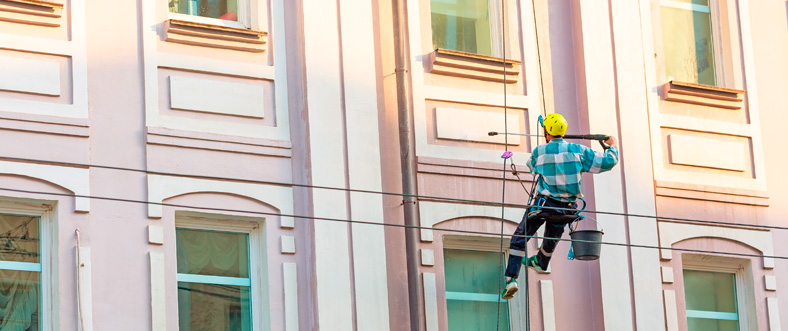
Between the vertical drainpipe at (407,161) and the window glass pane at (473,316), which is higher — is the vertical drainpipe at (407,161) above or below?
above

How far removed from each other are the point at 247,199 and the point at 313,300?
111 cm

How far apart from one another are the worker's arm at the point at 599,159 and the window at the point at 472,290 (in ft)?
5.12

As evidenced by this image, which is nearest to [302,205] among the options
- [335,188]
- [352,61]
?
[335,188]

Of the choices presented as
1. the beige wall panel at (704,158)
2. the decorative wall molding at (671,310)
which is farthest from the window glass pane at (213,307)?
the beige wall panel at (704,158)

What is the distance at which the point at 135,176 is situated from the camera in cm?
1553

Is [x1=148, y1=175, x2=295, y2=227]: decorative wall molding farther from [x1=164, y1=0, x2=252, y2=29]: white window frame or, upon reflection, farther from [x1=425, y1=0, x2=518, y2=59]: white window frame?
[x1=425, y1=0, x2=518, y2=59]: white window frame

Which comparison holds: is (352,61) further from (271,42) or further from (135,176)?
(135,176)

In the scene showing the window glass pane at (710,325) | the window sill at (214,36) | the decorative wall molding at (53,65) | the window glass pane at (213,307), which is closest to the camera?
the decorative wall molding at (53,65)

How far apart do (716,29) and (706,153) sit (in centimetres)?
173

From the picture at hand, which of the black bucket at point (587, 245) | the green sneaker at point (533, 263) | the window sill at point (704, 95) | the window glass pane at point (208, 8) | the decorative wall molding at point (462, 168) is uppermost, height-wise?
the window glass pane at point (208, 8)

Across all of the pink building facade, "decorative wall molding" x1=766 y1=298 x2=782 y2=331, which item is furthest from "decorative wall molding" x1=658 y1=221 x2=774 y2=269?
"decorative wall molding" x1=766 y1=298 x2=782 y2=331

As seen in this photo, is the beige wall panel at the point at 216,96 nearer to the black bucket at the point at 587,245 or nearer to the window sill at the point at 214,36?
the window sill at the point at 214,36

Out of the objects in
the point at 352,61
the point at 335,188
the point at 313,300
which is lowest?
the point at 313,300

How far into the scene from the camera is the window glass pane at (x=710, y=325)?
18.1m
